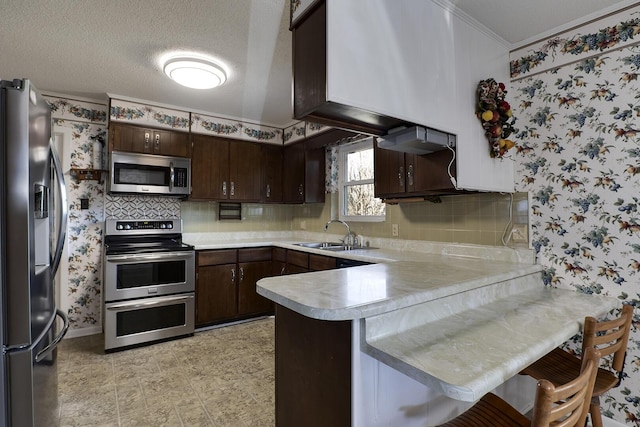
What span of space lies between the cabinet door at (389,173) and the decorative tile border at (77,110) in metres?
2.94

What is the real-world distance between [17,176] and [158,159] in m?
2.30

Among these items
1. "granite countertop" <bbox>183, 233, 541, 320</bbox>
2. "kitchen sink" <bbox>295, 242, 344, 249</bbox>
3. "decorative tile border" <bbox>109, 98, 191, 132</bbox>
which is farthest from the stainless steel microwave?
"granite countertop" <bbox>183, 233, 541, 320</bbox>

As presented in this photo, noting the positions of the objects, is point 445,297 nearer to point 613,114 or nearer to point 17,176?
point 613,114

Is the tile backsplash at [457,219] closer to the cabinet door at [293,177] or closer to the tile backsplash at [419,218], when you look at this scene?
the tile backsplash at [419,218]

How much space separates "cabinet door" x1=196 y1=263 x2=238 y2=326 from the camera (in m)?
3.34

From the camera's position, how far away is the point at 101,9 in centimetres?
181

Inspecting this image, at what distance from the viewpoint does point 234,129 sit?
3.84 m

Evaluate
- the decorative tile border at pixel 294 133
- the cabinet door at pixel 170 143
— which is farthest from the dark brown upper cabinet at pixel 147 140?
the decorative tile border at pixel 294 133

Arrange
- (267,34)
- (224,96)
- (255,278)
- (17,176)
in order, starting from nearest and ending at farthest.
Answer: (17,176)
(267,34)
(224,96)
(255,278)

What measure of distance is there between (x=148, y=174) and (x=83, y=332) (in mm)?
1789

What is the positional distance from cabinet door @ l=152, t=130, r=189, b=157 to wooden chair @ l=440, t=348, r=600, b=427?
133 inches

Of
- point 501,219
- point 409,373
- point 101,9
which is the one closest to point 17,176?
point 101,9

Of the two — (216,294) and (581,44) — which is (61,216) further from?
(581,44)

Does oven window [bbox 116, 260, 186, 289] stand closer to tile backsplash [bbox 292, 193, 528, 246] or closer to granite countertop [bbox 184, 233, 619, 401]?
tile backsplash [bbox 292, 193, 528, 246]
